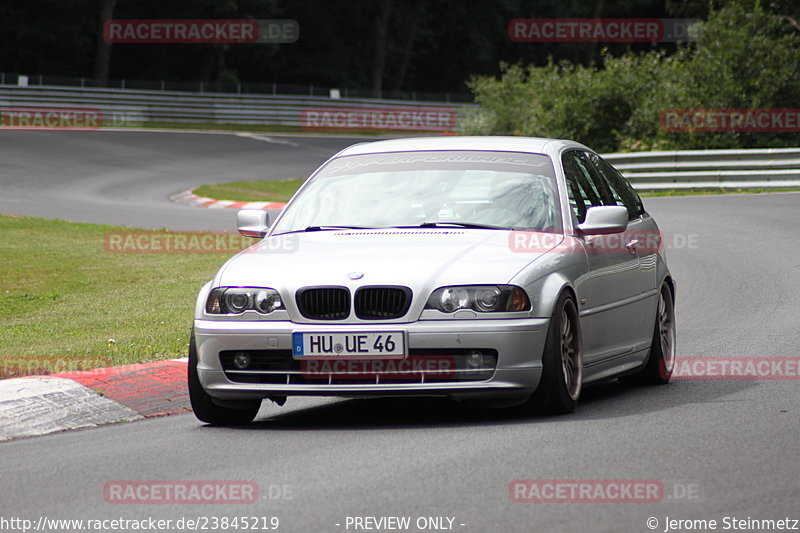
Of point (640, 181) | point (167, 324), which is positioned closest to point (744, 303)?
point (167, 324)

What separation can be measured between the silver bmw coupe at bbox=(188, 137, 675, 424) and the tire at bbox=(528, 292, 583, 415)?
0.01 m

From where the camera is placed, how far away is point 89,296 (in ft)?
47.8

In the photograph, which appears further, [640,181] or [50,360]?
[640,181]

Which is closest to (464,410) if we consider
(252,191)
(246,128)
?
(252,191)

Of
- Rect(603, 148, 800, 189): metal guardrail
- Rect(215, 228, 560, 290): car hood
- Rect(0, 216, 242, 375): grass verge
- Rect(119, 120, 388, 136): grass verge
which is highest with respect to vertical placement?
Rect(215, 228, 560, 290): car hood

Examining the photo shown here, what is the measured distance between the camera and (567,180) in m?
8.41

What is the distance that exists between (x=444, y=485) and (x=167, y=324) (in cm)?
666

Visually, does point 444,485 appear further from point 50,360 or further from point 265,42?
point 265,42

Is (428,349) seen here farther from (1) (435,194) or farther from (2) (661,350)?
(2) (661,350)

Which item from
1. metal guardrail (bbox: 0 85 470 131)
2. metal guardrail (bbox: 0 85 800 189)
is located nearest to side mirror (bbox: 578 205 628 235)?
metal guardrail (bbox: 0 85 800 189)

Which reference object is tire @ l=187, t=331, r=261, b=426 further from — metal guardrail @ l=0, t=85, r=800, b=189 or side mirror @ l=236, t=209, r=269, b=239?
metal guardrail @ l=0, t=85, r=800, b=189

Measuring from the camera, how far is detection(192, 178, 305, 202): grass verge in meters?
31.8

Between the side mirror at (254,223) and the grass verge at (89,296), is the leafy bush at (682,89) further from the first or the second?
the side mirror at (254,223)

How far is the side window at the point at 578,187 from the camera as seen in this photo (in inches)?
330
